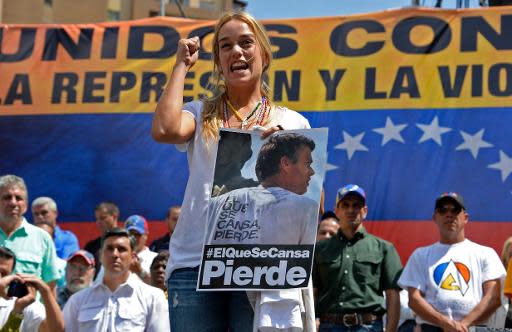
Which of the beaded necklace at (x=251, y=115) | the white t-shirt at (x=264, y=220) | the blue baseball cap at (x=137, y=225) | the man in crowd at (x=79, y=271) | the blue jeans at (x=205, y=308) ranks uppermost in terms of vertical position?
the blue baseball cap at (x=137, y=225)

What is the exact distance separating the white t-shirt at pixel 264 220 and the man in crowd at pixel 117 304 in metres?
3.32

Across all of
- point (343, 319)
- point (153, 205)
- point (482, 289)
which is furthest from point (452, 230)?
point (153, 205)

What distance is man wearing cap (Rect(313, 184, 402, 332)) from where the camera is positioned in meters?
6.60

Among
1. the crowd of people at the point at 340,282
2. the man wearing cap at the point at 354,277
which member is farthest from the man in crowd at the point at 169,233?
the man wearing cap at the point at 354,277

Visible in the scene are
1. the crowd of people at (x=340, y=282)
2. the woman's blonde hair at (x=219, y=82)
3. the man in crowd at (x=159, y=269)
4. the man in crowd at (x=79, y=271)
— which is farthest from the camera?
the man in crowd at (x=79, y=271)

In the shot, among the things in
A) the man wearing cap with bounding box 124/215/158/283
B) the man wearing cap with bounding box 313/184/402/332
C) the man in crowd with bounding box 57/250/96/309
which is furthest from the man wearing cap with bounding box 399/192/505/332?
the man in crowd with bounding box 57/250/96/309

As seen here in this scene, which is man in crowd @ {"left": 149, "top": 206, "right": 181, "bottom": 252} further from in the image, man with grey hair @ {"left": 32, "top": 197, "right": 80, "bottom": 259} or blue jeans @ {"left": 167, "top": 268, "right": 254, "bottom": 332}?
blue jeans @ {"left": 167, "top": 268, "right": 254, "bottom": 332}

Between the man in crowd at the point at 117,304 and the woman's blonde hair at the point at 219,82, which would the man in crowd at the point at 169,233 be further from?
the woman's blonde hair at the point at 219,82

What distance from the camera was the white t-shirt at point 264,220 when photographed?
2955mm

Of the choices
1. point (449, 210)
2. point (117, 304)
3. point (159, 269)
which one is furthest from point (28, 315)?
point (449, 210)

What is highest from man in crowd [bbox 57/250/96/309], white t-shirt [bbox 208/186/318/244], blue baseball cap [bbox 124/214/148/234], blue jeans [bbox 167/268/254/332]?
blue baseball cap [bbox 124/214/148/234]

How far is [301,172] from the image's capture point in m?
3.01

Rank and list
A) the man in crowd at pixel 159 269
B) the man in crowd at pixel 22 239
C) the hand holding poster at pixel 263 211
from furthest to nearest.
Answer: the man in crowd at pixel 159 269 → the man in crowd at pixel 22 239 → the hand holding poster at pixel 263 211

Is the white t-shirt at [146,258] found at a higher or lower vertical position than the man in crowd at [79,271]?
higher
